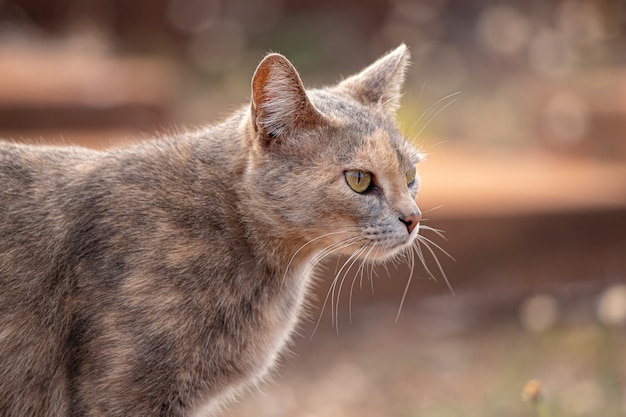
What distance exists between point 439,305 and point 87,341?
12.4 feet

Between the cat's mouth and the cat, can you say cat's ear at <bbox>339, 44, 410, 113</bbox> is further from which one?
the cat's mouth

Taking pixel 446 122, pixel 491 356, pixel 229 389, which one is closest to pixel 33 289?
pixel 229 389

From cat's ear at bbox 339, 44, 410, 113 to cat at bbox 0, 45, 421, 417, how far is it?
238 mm

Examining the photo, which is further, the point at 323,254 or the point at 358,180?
the point at 323,254

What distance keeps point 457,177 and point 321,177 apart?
408 centimetres

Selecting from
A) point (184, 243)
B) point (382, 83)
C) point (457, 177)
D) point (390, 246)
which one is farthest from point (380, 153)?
point (457, 177)

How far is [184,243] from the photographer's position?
333 centimetres

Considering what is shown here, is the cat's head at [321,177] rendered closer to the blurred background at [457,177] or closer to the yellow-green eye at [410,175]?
the yellow-green eye at [410,175]

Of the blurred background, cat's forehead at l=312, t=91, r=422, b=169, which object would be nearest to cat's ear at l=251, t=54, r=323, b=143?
cat's forehead at l=312, t=91, r=422, b=169

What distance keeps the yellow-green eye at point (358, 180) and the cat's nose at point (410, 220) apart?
6.7 inches

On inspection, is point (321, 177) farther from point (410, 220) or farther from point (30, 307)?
point (30, 307)

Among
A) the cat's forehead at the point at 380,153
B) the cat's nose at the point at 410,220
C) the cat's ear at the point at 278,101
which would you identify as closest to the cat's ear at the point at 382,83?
the cat's forehead at the point at 380,153

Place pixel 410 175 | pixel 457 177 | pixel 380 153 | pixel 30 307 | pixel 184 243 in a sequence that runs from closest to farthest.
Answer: pixel 30 307
pixel 184 243
pixel 380 153
pixel 410 175
pixel 457 177

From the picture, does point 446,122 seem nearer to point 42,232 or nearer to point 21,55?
point 21,55
